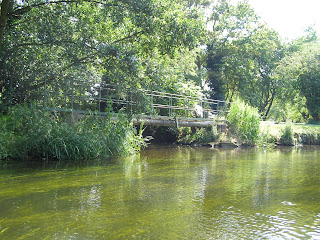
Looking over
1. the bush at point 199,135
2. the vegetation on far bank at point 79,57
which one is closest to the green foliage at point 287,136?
the bush at point 199,135

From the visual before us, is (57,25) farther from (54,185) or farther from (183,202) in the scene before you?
(183,202)

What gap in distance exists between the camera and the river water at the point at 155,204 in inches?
130

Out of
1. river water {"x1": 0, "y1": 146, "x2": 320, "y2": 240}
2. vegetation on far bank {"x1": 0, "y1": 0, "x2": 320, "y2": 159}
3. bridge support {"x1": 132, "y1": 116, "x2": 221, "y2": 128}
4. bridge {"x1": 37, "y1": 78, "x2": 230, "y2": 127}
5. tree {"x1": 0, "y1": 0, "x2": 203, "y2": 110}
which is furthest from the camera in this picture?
bridge support {"x1": 132, "y1": 116, "x2": 221, "y2": 128}

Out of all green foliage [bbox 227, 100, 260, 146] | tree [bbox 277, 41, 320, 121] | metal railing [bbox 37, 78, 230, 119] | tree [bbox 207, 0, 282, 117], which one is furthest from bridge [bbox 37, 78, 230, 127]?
tree [bbox 207, 0, 282, 117]

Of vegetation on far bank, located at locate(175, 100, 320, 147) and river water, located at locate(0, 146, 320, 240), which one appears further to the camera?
vegetation on far bank, located at locate(175, 100, 320, 147)

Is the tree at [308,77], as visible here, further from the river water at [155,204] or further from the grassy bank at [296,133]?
the river water at [155,204]

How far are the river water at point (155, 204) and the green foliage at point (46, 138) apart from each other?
3.22 ft

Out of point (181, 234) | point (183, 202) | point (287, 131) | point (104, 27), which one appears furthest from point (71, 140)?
point (287, 131)

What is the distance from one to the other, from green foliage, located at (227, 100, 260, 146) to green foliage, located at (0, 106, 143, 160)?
8883mm

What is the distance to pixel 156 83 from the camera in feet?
42.7

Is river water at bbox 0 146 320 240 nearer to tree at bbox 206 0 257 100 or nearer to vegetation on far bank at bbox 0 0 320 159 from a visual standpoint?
vegetation on far bank at bbox 0 0 320 159

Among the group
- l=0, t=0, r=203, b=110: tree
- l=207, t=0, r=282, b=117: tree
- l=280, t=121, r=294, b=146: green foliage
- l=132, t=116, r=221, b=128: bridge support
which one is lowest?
l=280, t=121, r=294, b=146: green foliage

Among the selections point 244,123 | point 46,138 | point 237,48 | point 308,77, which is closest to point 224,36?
point 237,48

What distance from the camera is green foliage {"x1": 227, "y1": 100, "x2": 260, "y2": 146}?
54.2 feet
